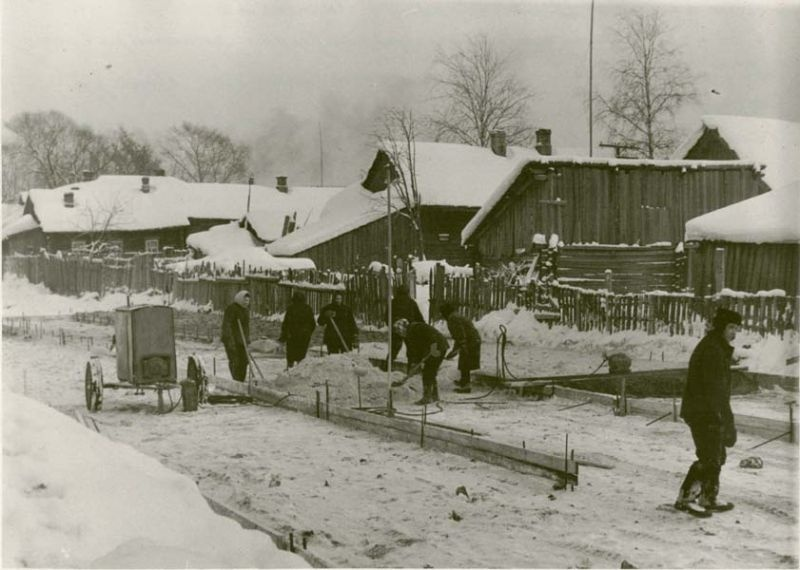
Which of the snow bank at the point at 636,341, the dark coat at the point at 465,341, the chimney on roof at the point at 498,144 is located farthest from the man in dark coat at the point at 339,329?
the chimney on roof at the point at 498,144

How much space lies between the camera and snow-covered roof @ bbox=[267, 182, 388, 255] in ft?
107

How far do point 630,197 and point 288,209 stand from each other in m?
29.5

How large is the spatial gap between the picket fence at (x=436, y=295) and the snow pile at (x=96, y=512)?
1222 cm

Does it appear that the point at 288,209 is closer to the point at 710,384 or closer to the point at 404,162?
the point at 404,162

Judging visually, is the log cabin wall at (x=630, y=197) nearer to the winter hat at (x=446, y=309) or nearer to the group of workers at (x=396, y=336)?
the group of workers at (x=396, y=336)

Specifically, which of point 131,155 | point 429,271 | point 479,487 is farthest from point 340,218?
point 479,487

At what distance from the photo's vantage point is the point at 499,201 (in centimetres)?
2730

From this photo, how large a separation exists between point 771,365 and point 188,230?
1577 inches

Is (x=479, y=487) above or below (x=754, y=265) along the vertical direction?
below

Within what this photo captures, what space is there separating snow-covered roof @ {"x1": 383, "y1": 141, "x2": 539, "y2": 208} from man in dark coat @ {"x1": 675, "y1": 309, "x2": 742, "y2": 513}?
25116 millimetres

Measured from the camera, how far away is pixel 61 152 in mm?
28797

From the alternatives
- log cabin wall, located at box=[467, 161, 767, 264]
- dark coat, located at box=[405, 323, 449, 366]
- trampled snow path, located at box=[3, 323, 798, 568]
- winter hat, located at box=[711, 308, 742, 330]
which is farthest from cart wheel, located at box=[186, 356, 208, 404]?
log cabin wall, located at box=[467, 161, 767, 264]

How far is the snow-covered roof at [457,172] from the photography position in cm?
3272

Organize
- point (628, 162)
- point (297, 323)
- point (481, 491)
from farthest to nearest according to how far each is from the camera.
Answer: point (628, 162) → point (297, 323) → point (481, 491)
